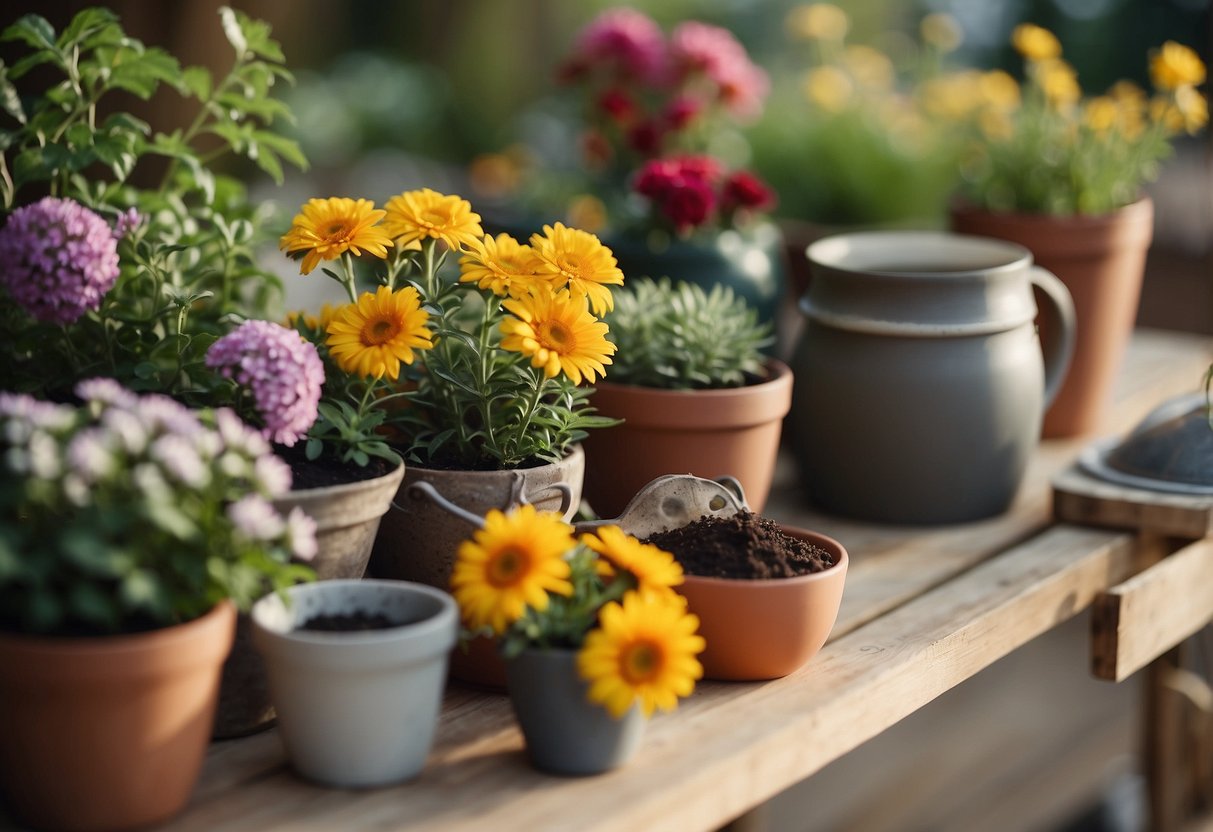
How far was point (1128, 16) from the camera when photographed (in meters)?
5.52

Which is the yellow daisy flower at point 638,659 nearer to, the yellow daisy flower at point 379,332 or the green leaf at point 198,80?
the yellow daisy flower at point 379,332

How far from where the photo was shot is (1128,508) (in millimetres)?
1510

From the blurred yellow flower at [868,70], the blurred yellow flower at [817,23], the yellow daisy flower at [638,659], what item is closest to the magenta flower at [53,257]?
the yellow daisy flower at [638,659]

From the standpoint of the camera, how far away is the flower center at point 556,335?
3.42 feet

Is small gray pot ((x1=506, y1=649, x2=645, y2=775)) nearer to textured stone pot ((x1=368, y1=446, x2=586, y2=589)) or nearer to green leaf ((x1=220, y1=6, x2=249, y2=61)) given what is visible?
textured stone pot ((x1=368, y1=446, x2=586, y2=589))

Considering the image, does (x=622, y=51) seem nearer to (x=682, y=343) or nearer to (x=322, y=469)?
(x=682, y=343)

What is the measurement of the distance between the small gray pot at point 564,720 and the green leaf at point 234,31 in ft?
2.13

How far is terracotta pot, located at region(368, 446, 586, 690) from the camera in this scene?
1.09 meters

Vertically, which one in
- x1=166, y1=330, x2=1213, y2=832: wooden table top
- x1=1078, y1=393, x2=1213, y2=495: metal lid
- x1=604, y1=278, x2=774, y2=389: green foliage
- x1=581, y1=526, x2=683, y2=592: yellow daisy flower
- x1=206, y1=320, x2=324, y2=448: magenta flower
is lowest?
x1=166, y1=330, x2=1213, y2=832: wooden table top

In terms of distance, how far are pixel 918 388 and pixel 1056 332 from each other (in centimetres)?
29

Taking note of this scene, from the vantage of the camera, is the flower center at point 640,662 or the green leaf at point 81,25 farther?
the green leaf at point 81,25

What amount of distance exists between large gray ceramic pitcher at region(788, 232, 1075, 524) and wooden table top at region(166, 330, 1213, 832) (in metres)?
0.05

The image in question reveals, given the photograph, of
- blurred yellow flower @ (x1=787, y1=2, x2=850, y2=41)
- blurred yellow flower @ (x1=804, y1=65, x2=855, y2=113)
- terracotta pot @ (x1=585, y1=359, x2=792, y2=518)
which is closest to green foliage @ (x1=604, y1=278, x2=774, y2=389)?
terracotta pot @ (x1=585, y1=359, x2=792, y2=518)

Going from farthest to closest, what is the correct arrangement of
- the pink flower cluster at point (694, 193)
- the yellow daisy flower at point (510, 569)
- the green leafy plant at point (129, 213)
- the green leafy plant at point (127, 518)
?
the pink flower cluster at point (694, 193) < the green leafy plant at point (129, 213) < the yellow daisy flower at point (510, 569) < the green leafy plant at point (127, 518)
